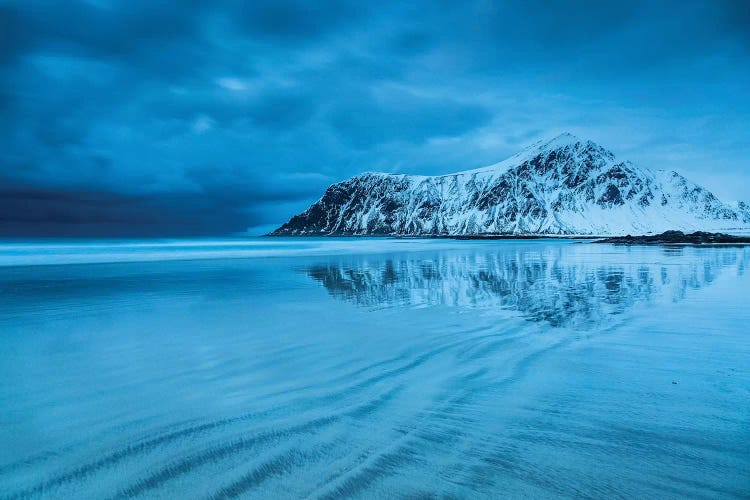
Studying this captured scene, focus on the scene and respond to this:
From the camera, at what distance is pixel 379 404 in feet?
15.0

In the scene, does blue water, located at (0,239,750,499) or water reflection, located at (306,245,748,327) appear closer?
blue water, located at (0,239,750,499)

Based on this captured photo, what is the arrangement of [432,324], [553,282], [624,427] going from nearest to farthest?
[624,427] < [432,324] < [553,282]

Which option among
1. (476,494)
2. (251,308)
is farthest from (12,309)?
(476,494)

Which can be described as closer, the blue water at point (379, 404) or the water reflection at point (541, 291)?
the blue water at point (379, 404)

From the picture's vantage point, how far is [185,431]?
13.0ft

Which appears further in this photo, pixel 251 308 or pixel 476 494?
pixel 251 308

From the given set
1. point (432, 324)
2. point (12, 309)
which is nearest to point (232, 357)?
point (432, 324)

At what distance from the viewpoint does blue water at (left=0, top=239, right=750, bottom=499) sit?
319cm

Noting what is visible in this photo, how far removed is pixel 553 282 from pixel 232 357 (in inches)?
491

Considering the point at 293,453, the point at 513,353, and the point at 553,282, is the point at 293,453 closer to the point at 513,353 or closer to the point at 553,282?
the point at 513,353

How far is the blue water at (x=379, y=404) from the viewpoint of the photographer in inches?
125

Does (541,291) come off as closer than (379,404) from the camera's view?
No

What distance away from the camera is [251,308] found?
36.1 feet

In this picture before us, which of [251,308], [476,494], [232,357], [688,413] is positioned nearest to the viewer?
[476,494]
